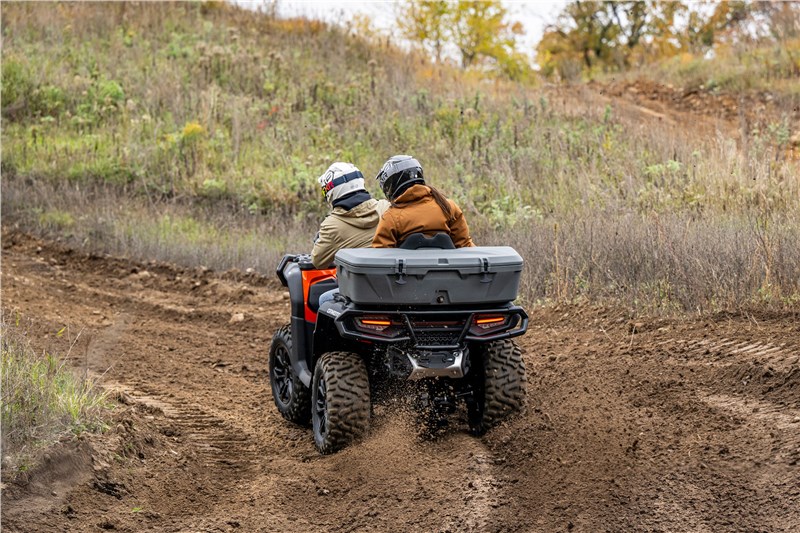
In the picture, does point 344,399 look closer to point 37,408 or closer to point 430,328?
point 430,328

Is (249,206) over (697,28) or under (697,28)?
under

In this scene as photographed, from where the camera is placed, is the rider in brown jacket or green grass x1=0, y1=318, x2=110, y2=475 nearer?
green grass x1=0, y1=318, x2=110, y2=475

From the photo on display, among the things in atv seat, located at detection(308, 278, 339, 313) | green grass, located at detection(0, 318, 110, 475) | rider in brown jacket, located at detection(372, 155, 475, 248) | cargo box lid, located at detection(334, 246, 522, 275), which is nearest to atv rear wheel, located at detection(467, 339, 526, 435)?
cargo box lid, located at detection(334, 246, 522, 275)

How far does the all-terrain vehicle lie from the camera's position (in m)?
6.42

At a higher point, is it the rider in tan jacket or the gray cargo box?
the rider in tan jacket

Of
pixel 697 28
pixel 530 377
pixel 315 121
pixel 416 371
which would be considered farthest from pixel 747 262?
pixel 697 28

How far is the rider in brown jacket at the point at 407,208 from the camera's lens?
22.5 feet

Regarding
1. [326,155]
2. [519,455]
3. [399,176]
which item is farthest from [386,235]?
[326,155]

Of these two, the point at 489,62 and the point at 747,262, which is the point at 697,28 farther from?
the point at 747,262

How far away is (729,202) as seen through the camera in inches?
467

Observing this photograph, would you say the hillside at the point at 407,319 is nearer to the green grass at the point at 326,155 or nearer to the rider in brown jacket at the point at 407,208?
the green grass at the point at 326,155

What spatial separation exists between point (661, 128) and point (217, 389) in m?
10.3

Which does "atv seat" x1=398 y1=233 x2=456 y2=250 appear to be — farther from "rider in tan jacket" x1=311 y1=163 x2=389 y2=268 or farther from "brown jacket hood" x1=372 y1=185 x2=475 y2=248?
"rider in tan jacket" x1=311 y1=163 x2=389 y2=268

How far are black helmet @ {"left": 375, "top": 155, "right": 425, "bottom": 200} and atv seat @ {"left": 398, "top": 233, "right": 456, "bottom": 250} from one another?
349 mm
